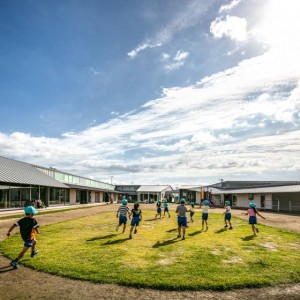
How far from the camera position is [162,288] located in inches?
278

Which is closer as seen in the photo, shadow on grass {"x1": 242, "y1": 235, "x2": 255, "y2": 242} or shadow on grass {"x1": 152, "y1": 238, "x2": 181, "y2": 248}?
shadow on grass {"x1": 152, "y1": 238, "x2": 181, "y2": 248}

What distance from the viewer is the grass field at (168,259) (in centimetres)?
755

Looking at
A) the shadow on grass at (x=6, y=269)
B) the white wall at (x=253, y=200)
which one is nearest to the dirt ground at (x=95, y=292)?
the shadow on grass at (x=6, y=269)

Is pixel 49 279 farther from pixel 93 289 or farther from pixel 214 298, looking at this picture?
pixel 214 298

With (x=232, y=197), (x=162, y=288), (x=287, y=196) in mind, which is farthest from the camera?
(x=232, y=197)

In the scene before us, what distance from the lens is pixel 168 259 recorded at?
955 centimetres

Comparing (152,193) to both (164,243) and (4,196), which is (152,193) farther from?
(164,243)

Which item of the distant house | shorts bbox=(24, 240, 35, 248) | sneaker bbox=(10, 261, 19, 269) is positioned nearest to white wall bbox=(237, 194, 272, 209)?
the distant house

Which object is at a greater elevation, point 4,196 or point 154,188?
point 4,196

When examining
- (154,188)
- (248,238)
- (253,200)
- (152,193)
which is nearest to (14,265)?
(248,238)

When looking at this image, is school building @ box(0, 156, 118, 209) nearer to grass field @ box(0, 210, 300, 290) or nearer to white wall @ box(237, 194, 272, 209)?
grass field @ box(0, 210, 300, 290)

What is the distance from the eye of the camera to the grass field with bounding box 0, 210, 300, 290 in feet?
24.8

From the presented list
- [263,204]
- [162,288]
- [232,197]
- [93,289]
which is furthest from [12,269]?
[232,197]

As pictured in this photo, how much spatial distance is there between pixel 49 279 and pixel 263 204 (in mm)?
39156
